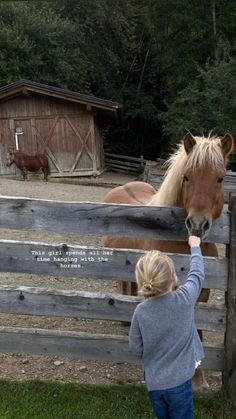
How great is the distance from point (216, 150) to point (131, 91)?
111ft

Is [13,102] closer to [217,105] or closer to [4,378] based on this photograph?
[217,105]

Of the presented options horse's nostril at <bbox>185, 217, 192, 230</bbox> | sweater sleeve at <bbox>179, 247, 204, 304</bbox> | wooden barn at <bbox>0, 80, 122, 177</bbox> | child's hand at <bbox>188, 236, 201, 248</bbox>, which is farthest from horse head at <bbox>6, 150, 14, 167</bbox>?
sweater sleeve at <bbox>179, 247, 204, 304</bbox>

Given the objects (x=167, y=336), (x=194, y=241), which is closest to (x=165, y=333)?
(x=167, y=336)

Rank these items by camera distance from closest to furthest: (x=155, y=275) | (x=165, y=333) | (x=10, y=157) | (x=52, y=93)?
1. (x=155, y=275)
2. (x=165, y=333)
3. (x=10, y=157)
4. (x=52, y=93)

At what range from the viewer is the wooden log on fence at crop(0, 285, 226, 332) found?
3.86 meters

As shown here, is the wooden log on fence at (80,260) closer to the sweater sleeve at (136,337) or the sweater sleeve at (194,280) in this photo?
the sweater sleeve at (194,280)

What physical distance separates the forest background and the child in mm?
21261

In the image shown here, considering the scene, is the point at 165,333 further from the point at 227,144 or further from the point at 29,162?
the point at 29,162

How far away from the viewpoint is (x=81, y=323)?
218 inches

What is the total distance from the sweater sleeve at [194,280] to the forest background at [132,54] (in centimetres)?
2093

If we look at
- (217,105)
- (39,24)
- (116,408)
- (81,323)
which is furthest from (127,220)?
(39,24)

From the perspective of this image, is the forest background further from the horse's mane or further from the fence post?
the fence post

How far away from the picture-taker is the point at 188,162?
3574 millimetres

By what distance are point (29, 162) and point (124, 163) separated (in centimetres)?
993
